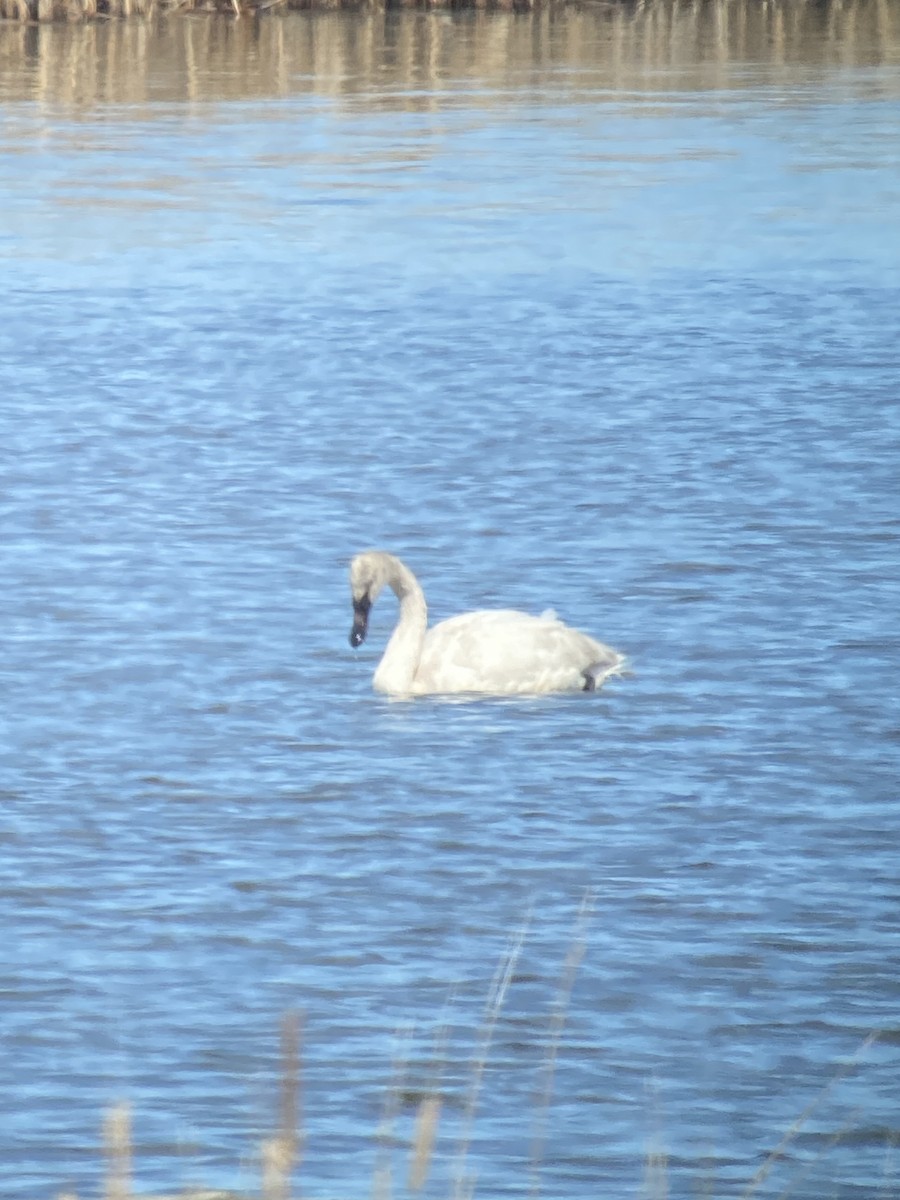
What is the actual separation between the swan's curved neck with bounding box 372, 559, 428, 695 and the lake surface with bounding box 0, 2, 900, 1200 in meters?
0.16

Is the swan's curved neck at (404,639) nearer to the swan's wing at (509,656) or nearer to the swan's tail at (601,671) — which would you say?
the swan's wing at (509,656)

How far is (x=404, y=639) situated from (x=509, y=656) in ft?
1.31

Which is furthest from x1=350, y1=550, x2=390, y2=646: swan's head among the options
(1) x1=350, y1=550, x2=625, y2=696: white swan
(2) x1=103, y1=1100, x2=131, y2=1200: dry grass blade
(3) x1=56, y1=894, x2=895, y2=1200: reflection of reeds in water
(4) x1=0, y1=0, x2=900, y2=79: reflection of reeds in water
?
(4) x1=0, y1=0, x2=900, y2=79: reflection of reeds in water

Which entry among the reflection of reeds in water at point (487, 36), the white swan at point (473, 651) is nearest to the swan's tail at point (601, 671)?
the white swan at point (473, 651)

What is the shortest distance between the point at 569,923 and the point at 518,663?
2.45 metres

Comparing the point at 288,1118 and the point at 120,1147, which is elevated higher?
the point at 288,1118

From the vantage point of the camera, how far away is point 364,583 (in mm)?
9461

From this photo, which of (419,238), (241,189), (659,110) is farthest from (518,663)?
(659,110)

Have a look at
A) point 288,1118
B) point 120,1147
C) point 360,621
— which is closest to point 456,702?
point 360,621

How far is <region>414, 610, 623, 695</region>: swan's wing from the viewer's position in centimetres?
913

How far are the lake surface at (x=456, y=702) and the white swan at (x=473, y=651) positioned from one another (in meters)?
0.12

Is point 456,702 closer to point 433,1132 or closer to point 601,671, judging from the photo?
point 601,671

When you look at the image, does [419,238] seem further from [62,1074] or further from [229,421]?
[62,1074]

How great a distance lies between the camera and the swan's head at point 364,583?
9.43 metres
